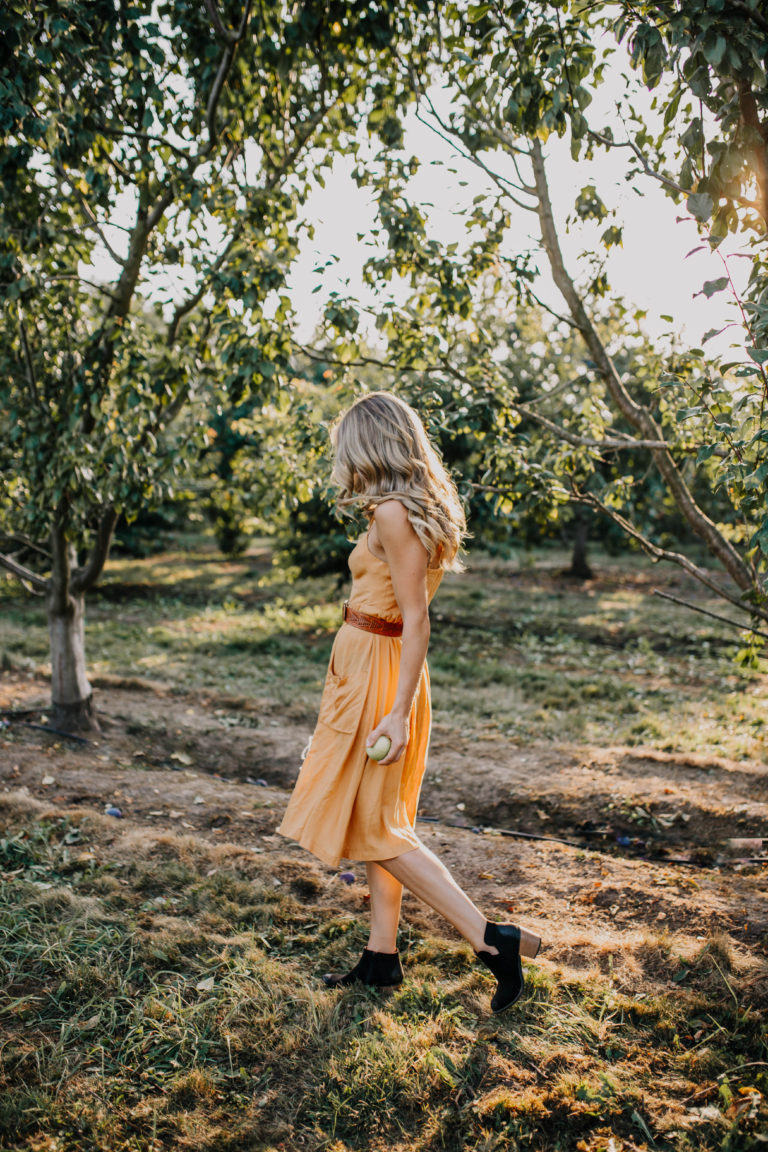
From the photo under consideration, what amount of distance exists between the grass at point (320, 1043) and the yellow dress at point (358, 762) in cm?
59

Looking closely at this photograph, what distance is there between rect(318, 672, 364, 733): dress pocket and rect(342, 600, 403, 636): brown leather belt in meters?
0.20

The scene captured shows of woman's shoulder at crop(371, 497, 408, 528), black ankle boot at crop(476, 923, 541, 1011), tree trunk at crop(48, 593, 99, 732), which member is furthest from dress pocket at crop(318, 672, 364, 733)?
tree trunk at crop(48, 593, 99, 732)

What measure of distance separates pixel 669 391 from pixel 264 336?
7.06 feet

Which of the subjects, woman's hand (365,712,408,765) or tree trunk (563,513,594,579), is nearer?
woman's hand (365,712,408,765)

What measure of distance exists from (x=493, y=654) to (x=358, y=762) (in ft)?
25.7

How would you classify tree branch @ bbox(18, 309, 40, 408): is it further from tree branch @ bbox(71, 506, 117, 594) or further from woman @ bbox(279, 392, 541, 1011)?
woman @ bbox(279, 392, 541, 1011)

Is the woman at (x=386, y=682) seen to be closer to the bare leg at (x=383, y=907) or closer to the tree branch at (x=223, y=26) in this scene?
the bare leg at (x=383, y=907)

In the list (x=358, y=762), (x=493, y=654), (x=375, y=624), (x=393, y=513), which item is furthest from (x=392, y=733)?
(x=493, y=654)

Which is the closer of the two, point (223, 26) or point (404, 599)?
point (404, 599)

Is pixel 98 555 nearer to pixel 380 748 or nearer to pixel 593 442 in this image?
pixel 593 442

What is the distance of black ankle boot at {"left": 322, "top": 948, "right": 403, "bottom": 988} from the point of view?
2.78 metres

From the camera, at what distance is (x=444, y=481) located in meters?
2.67

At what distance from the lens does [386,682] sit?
2.69m

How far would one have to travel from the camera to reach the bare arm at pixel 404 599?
97.6 inches
